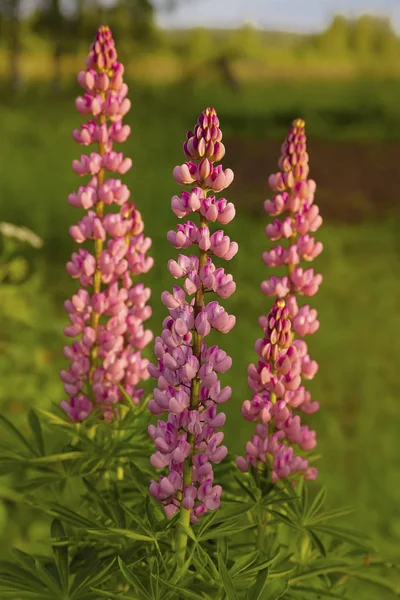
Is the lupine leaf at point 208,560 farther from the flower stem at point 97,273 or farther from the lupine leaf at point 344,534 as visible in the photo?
the flower stem at point 97,273

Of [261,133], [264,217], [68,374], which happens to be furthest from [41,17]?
[68,374]

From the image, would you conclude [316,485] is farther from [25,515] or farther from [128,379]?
[128,379]

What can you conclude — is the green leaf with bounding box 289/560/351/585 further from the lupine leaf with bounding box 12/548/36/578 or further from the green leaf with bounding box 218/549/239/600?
the lupine leaf with bounding box 12/548/36/578

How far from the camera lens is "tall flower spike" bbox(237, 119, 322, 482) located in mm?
1668

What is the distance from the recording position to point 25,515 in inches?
181

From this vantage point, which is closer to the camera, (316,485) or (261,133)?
(316,485)

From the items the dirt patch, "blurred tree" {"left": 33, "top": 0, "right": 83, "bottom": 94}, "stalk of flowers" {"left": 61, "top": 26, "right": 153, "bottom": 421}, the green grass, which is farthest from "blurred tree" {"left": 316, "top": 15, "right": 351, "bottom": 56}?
"stalk of flowers" {"left": 61, "top": 26, "right": 153, "bottom": 421}

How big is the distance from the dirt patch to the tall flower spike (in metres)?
11.4

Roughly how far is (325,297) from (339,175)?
9.17 metres

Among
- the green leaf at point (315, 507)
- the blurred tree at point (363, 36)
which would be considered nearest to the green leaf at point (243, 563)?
the green leaf at point (315, 507)

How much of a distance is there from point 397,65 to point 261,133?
143 feet

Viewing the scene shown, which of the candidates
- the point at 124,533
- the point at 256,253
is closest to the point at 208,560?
the point at 124,533

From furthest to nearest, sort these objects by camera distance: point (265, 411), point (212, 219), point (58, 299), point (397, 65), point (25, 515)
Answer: point (397, 65), point (58, 299), point (25, 515), point (265, 411), point (212, 219)

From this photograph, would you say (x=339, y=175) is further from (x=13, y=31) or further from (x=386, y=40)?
(x=386, y=40)
